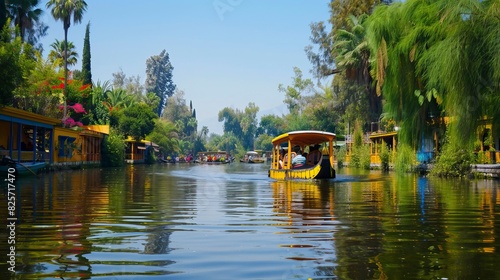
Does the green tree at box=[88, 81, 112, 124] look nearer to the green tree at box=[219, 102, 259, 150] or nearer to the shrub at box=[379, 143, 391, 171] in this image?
the shrub at box=[379, 143, 391, 171]

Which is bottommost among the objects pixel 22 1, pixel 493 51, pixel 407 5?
pixel 493 51

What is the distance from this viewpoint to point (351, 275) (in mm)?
Answer: 5918

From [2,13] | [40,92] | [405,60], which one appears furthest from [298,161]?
[40,92]

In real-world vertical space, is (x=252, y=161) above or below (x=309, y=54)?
below

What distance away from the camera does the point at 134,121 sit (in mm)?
68875

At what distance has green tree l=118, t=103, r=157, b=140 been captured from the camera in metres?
68.7

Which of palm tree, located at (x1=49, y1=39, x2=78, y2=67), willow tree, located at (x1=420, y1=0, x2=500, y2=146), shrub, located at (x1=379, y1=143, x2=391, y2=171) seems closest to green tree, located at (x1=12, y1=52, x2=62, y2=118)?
palm tree, located at (x1=49, y1=39, x2=78, y2=67)

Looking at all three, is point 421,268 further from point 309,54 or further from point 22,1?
point 309,54

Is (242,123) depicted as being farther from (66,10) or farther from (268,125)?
(66,10)

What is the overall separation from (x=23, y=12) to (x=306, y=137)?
87.6 feet

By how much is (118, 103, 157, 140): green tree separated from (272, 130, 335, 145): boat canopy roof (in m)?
41.0

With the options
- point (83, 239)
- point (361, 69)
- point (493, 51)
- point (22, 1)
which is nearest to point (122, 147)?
point (22, 1)

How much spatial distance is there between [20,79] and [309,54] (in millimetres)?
38535

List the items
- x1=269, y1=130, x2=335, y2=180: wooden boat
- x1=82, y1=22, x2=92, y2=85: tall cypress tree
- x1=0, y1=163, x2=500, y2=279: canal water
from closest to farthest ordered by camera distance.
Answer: x1=0, y1=163, x2=500, y2=279: canal water < x1=269, y1=130, x2=335, y2=180: wooden boat < x1=82, y1=22, x2=92, y2=85: tall cypress tree
